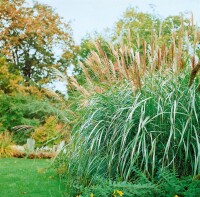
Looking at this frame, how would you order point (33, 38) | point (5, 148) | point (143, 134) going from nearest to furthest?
1. point (143, 134)
2. point (5, 148)
3. point (33, 38)

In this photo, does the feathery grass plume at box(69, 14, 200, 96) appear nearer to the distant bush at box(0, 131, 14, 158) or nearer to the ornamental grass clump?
the ornamental grass clump

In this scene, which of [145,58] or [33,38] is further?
[33,38]

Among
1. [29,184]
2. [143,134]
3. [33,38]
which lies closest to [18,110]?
[33,38]

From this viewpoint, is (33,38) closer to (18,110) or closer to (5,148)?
(18,110)

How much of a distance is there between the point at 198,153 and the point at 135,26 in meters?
17.7

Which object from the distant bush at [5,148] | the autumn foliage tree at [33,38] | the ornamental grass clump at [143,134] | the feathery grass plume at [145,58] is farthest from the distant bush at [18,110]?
the ornamental grass clump at [143,134]

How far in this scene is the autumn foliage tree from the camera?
1866 cm

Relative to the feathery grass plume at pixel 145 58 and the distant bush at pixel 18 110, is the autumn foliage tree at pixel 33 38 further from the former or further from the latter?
the feathery grass plume at pixel 145 58

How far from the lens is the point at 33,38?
19.8 m

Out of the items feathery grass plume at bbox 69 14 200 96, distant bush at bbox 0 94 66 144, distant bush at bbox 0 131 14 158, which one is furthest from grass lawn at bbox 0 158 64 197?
distant bush at bbox 0 94 66 144

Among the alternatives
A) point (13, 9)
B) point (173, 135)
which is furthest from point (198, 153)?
point (13, 9)

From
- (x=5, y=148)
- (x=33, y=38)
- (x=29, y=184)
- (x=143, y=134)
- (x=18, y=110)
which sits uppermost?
(x=33, y=38)

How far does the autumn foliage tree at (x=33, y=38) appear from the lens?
18656 millimetres

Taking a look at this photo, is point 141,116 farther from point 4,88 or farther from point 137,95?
point 4,88
